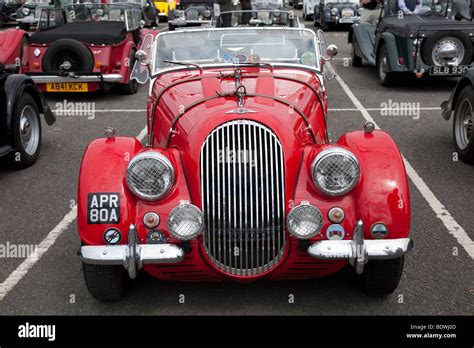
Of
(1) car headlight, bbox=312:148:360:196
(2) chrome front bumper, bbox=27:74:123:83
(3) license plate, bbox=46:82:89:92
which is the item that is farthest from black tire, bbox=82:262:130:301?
(3) license plate, bbox=46:82:89:92

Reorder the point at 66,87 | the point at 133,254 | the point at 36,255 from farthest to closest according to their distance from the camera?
the point at 66,87, the point at 36,255, the point at 133,254

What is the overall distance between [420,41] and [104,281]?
7739 millimetres

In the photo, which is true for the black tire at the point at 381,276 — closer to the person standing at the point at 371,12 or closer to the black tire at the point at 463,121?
the black tire at the point at 463,121

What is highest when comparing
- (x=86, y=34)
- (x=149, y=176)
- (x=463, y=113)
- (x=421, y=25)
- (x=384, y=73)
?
(x=421, y=25)

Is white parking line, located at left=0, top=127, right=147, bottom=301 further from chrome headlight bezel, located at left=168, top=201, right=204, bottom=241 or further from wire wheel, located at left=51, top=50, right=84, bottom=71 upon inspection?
wire wheel, located at left=51, top=50, right=84, bottom=71

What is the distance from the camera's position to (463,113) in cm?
677

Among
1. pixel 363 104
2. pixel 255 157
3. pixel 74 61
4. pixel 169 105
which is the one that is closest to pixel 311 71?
pixel 169 105

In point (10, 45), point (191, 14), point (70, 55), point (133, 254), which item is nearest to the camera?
point (133, 254)

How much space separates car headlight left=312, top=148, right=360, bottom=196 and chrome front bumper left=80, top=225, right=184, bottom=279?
0.89m

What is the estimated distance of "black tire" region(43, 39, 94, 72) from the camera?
9.68 m

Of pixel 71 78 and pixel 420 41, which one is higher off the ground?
pixel 420 41

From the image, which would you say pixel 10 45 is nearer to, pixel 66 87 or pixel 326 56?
pixel 66 87

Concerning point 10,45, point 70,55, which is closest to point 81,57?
point 70,55

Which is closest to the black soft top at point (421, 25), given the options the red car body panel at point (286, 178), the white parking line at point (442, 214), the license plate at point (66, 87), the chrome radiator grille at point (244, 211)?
the white parking line at point (442, 214)
